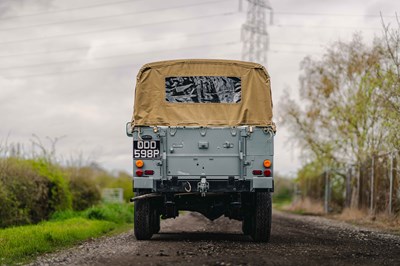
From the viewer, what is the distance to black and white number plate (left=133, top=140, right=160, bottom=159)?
14.3 metres

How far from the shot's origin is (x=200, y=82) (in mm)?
15414

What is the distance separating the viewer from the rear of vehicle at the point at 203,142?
1428 cm

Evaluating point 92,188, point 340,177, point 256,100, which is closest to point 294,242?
point 256,100

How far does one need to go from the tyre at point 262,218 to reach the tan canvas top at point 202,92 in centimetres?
154

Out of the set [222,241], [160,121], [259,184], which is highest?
[160,121]

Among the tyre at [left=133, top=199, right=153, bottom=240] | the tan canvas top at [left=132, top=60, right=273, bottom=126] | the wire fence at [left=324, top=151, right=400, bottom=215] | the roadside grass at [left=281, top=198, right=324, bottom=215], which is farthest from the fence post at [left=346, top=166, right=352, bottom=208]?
the tyre at [left=133, top=199, right=153, bottom=240]

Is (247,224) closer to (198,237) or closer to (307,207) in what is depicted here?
(198,237)

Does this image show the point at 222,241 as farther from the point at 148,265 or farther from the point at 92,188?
the point at 92,188

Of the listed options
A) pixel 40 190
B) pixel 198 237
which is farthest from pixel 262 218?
pixel 40 190

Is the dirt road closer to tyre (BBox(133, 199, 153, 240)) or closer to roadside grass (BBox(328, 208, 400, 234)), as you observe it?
tyre (BBox(133, 199, 153, 240))

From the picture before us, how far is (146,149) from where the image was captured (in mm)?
14344

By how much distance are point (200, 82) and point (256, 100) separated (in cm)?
124

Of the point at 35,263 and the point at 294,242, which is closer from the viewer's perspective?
the point at 35,263

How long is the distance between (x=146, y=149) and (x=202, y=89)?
1.96 m
